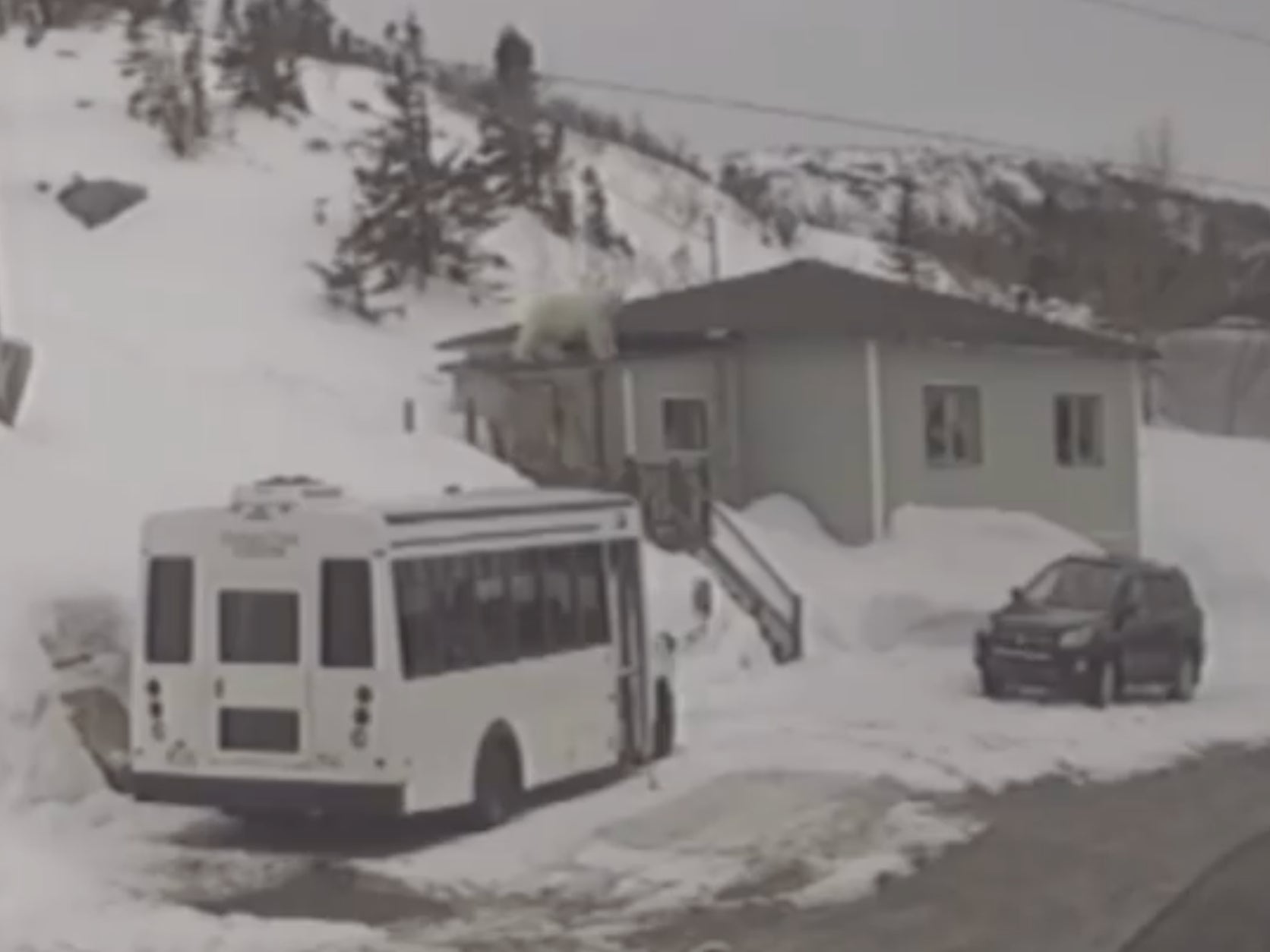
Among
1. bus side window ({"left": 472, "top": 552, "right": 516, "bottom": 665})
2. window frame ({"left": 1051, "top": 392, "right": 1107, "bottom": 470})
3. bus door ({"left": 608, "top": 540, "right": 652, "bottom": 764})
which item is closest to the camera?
bus side window ({"left": 472, "top": 552, "right": 516, "bottom": 665})

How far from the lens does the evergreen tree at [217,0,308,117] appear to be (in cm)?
6391

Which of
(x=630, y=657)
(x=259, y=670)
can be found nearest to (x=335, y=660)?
(x=259, y=670)

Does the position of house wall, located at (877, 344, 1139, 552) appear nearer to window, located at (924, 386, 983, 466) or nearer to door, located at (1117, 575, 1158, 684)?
window, located at (924, 386, 983, 466)

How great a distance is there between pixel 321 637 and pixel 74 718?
9.35ft

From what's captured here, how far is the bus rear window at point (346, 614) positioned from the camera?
59.8ft

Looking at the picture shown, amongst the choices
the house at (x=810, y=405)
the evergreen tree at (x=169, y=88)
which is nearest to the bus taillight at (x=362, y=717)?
the house at (x=810, y=405)

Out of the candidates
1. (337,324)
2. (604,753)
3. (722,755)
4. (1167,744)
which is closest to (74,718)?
(604,753)

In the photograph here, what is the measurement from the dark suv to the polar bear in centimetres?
917

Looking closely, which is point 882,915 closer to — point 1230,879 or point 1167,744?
point 1230,879

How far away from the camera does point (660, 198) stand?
7438 cm

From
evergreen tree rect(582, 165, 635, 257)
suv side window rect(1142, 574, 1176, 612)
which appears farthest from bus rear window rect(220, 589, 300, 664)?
evergreen tree rect(582, 165, 635, 257)

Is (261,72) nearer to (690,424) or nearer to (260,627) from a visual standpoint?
(690,424)

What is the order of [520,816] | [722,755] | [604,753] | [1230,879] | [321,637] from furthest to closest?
[722,755] → [604,753] → [520,816] → [321,637] → [1230,879]

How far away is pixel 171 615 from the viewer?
62.2 feet
